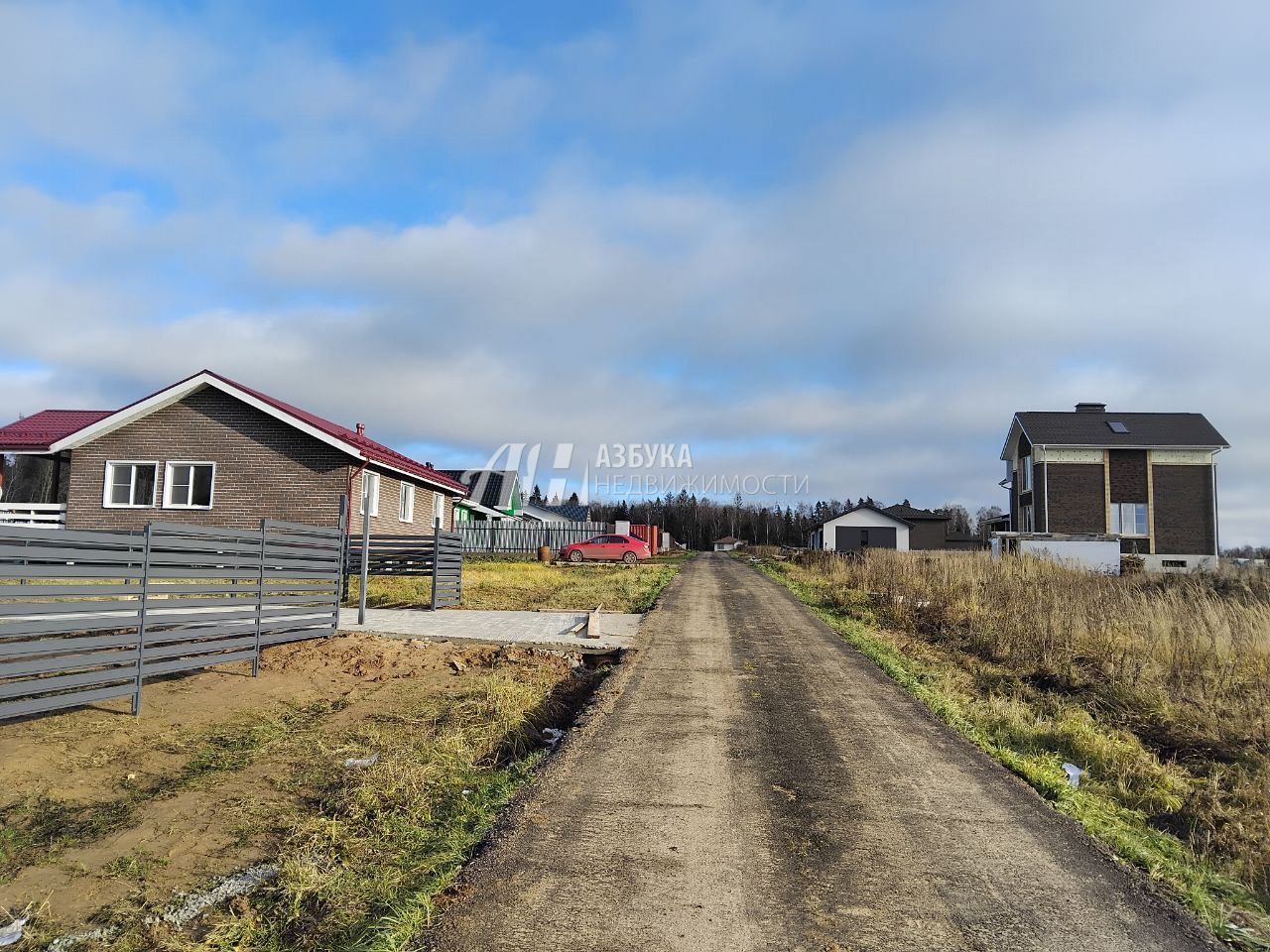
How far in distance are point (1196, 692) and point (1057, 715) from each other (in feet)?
5.15

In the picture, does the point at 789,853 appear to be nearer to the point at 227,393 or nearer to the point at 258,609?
the point at 258,609

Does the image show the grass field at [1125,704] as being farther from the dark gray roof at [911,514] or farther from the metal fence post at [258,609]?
the dark gray roof at [911,514]

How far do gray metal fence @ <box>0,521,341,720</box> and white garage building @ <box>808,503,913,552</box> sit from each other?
4937 centimetres

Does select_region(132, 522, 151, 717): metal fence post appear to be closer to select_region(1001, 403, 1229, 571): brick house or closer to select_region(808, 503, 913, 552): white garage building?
select_region(1001, 403, 1229, 571): brick house

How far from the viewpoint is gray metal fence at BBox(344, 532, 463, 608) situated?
13.1 meters

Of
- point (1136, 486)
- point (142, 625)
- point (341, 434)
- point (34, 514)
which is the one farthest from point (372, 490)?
point (1136, 486)

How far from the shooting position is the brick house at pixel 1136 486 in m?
33.1

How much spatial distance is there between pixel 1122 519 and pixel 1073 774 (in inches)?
1315

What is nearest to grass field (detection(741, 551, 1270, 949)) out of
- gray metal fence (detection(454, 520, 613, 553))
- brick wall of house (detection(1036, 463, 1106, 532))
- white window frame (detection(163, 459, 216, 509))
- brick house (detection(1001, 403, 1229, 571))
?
white window frame (detection(163, 459, 216, 509))

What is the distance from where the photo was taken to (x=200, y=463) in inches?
711

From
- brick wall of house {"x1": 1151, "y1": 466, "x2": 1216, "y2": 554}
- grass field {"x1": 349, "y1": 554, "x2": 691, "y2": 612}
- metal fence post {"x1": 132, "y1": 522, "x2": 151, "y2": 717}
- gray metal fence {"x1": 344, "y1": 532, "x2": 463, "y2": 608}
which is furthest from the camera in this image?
brick wall of house {"x1": 1151, "y1": 466, "x2": 1216, "y2": 554}

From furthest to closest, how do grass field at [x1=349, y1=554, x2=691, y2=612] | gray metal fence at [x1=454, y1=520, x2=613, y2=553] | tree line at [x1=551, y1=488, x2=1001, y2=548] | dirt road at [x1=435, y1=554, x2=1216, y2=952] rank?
1. tree line at [x1=551, y1=488, x2=1001, y2=548]
2. gray metal fence at [x1=454, y1=520, x2=613, y2=553]
3. grass field at [x1=349, y1=554, x2=691, y2=612]
4. dirt road at [x1=435, y1=554, x2=1216, y2=952]

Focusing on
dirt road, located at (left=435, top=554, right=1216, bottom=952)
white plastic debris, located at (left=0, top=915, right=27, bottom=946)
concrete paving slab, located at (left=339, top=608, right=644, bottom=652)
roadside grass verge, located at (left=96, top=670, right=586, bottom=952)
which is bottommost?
white plastic debris, located at (left=0, top=915, right=27, bottom=946)

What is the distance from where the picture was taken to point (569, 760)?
16.8ft
